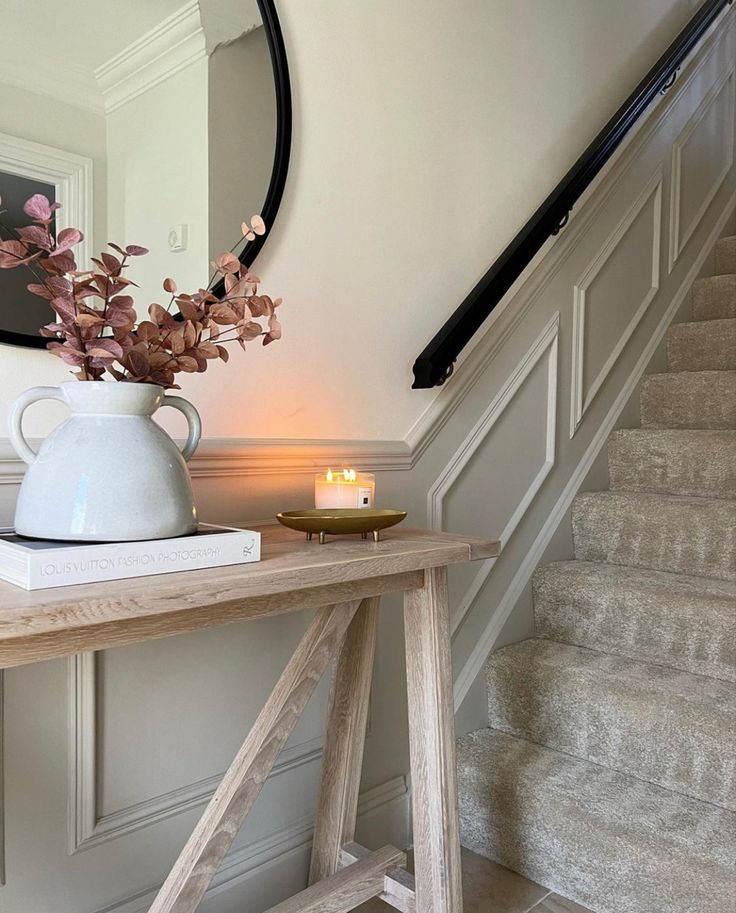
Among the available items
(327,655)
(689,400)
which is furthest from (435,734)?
(689,400)

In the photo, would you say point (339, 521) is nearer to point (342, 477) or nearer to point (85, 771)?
point (342, 477)

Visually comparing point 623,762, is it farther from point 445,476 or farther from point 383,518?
point 383,518

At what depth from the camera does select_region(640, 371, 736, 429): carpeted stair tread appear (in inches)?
93.4

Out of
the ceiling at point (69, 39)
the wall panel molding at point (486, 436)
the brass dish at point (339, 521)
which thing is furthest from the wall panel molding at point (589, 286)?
the ceiling at point (69, 39)

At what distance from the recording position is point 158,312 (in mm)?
934

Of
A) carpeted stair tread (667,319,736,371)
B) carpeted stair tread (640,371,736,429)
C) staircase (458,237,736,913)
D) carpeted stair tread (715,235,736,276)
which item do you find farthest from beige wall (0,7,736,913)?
carpeted stair tread (715,235,736,276)

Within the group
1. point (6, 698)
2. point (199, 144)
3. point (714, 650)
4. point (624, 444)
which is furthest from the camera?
point (624, 444)

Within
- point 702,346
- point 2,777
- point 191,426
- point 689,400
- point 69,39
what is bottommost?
point 2,777

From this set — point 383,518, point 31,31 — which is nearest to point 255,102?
point 31,31

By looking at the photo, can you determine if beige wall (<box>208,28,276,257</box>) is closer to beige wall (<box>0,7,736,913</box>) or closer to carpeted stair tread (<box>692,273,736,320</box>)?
beige wall (<box>0,7,736,913</box>)

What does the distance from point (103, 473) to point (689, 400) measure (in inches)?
83.1

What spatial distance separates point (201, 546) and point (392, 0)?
4.33 feet

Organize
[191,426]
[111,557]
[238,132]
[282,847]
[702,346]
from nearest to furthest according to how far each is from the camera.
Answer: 1. [111,557]
2. [191,426]
3. [238,132]
4. [282,847]
5. [702,346]

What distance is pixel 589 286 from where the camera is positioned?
2.27 metres
